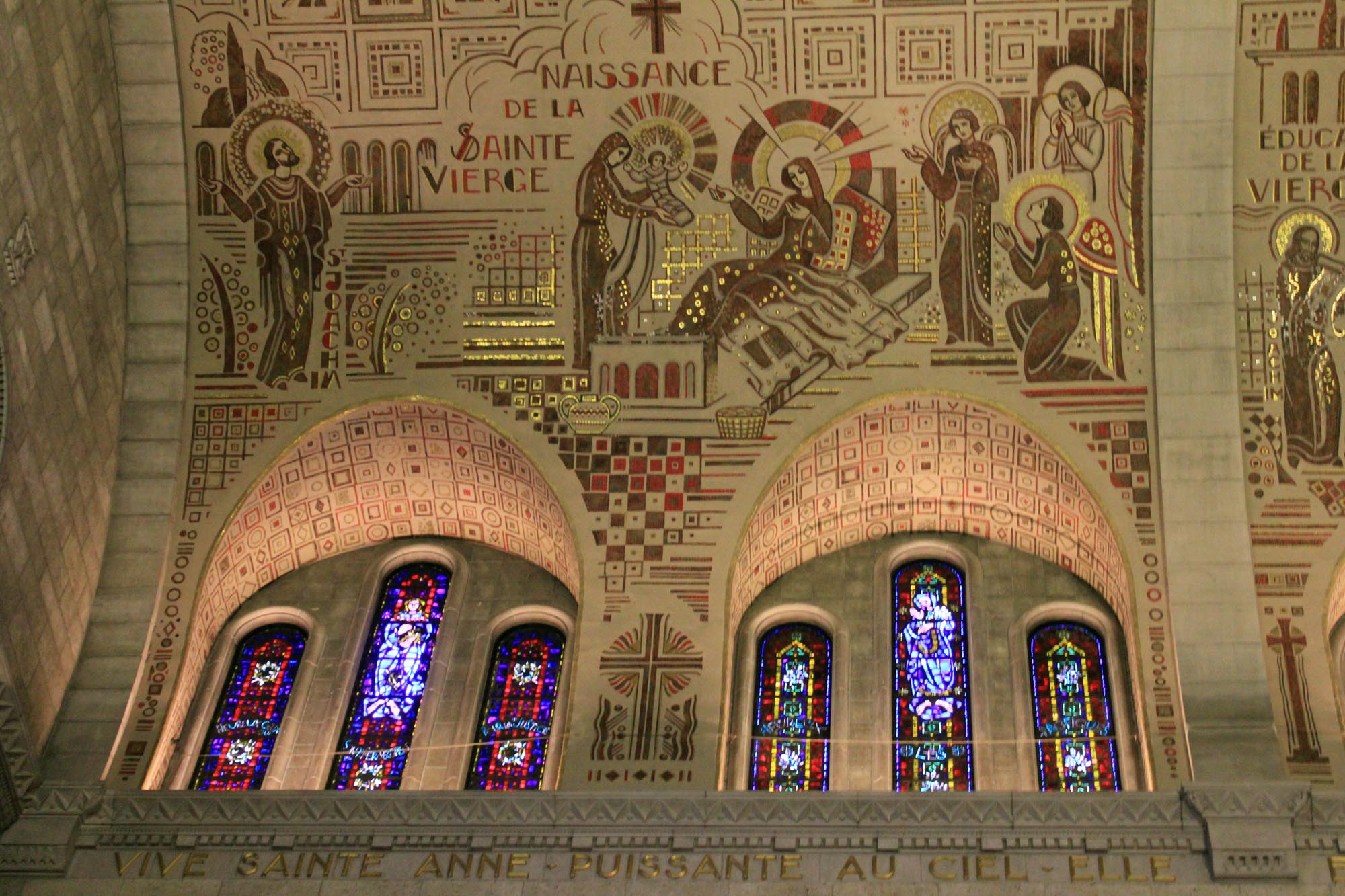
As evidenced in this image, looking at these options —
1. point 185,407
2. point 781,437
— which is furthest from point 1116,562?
point 185,407

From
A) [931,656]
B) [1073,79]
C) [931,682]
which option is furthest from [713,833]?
[1073,79]

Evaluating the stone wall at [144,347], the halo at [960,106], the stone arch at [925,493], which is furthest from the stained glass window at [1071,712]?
the stone wall at [144,347]

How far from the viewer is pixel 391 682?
16078mm

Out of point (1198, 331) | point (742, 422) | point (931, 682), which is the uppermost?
point (1198, 331)

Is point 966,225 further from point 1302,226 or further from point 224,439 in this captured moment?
point 224,439

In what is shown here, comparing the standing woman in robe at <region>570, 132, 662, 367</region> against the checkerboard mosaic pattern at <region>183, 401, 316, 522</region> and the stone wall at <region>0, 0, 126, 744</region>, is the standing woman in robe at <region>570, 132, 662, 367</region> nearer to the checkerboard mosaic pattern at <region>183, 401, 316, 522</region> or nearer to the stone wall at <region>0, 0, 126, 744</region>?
the checkerboard mosaic pattern at <region>183, 401, 316, 522</region>

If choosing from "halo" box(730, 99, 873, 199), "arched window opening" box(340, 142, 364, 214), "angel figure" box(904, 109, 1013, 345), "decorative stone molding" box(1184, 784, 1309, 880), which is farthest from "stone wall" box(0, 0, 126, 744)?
"decorative stone molding" box(1184, 784, 1309, 880)

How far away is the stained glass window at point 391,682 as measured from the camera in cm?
1545

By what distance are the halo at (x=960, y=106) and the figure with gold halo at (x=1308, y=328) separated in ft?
8.69

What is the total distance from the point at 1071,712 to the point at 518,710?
435cm

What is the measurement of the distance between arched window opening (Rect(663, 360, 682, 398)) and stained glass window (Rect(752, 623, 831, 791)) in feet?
7.00

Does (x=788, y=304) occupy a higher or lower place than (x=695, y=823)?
higher

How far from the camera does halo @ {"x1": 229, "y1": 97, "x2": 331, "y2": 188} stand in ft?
53.8

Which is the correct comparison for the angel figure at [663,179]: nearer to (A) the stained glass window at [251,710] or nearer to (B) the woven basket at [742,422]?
(B) the woven basket at [742,422]
